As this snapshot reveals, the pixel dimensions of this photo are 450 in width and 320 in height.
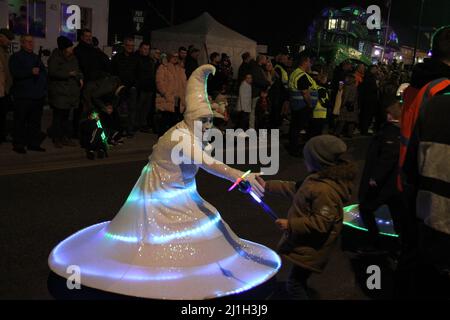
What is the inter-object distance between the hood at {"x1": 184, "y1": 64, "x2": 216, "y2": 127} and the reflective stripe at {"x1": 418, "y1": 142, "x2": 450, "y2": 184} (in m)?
2.20

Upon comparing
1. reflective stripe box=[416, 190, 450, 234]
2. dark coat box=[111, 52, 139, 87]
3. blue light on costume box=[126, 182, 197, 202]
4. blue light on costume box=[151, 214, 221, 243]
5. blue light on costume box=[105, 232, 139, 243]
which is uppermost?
dark coat box=[111, 52, 139, 87]

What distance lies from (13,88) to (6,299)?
6175 mm

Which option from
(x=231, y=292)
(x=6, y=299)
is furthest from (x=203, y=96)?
(x=6, y=299)

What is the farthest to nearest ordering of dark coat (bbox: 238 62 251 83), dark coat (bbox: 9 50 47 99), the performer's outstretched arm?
dark coat (bbox: 238 62 251 83) → dark coat (bbox: 9 50 47 99) → the performer's outstretched arm

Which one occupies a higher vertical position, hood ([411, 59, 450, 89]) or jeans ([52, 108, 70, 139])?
hood ([411, 59, 450, 89])

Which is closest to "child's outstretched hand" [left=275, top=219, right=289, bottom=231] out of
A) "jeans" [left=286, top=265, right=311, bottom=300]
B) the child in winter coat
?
the child in winter coat

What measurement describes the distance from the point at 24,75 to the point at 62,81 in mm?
809

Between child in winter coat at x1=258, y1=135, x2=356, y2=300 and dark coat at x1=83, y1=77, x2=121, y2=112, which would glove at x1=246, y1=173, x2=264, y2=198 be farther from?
dark coat at x1=83, y1=77, x2=121, y2=112

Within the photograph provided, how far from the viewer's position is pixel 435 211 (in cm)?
277

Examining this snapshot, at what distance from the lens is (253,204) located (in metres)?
7.79

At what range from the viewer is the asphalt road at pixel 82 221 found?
4.86 m

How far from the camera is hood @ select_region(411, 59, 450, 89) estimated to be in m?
3.23

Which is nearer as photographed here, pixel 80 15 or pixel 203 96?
pixel 203 96

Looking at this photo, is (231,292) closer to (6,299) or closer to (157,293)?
(157,293)
